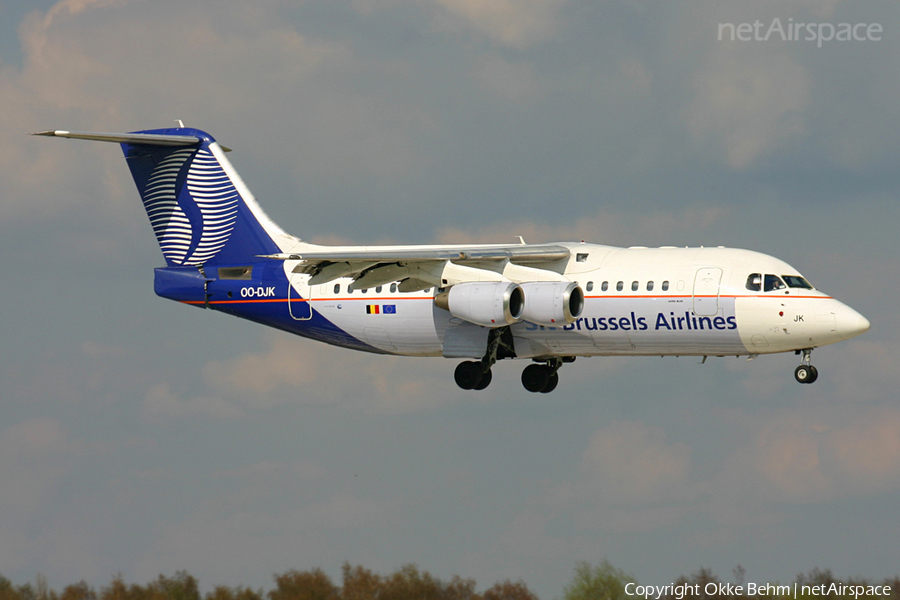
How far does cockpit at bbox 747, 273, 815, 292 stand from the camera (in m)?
21.3

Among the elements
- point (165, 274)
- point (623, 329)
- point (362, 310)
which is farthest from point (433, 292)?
point (165, 274)

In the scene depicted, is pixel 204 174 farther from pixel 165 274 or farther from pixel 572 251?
pixel 572 251

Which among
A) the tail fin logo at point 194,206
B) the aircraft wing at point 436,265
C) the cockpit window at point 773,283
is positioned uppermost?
the tail fin logo at point 194,206

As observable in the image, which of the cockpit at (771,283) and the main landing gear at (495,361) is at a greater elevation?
the cockpit at (771,283)

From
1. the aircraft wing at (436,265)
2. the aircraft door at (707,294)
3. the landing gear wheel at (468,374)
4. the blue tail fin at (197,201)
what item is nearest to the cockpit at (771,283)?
the aircraft door at (707,294)

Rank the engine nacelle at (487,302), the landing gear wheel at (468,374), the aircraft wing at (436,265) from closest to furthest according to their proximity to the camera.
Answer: the engine nacelle at (487,302), the aircraft wing at (436,265), the landing gear wheel at (468,374)

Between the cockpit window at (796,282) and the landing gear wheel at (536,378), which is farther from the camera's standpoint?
the landing gear wheel at (536,378)

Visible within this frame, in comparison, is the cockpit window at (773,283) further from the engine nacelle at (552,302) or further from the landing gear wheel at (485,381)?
the landing gear wheel at (485,381)

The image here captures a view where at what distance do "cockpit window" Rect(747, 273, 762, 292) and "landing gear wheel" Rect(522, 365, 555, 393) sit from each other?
4802 mm

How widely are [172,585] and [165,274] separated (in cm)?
783

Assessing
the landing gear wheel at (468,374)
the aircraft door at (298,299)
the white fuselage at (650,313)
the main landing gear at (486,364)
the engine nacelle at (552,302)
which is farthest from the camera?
the aircraft door at (298,299)

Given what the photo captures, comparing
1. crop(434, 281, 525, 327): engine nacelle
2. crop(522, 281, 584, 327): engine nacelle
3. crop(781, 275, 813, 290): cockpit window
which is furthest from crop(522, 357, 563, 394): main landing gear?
crop(781, 275, 813, 290): cockpit window

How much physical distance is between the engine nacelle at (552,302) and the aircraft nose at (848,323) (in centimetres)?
408

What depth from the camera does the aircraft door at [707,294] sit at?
21359 millimetres
